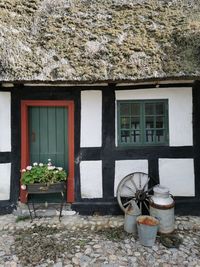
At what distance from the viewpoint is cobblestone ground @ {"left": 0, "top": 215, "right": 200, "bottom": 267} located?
3527 millimetres

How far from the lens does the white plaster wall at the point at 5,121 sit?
4.83m

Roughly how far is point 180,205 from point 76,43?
3320mm

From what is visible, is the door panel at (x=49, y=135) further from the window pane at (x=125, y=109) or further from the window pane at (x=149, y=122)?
the window pane at (x=149, y=122)

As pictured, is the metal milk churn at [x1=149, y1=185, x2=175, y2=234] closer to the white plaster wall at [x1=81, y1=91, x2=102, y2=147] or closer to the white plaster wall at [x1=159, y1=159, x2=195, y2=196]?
the white plaster wall at [x1=159, y1=159, x2=195, y2=196]

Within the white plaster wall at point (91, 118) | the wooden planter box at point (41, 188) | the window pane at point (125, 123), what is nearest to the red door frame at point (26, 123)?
the white plaster wall at point (91, 118)

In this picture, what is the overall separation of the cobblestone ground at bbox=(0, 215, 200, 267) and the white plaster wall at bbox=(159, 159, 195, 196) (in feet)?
1.65

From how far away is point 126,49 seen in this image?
14.6 feet

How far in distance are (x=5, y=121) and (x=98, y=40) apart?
213cm

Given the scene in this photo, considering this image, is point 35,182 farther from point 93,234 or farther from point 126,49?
point 126,49

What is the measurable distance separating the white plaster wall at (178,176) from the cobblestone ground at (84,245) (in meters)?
0.50

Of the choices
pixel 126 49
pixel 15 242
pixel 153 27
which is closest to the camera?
pixel 15 242

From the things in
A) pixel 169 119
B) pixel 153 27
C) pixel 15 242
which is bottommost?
pixel 15 242

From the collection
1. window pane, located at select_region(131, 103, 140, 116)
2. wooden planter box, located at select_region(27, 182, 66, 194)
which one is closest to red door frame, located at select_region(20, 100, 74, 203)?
wooden planter box, located at select_region(27, 182, 66, 194)

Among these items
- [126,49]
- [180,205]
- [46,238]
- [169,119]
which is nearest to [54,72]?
[126,49]
